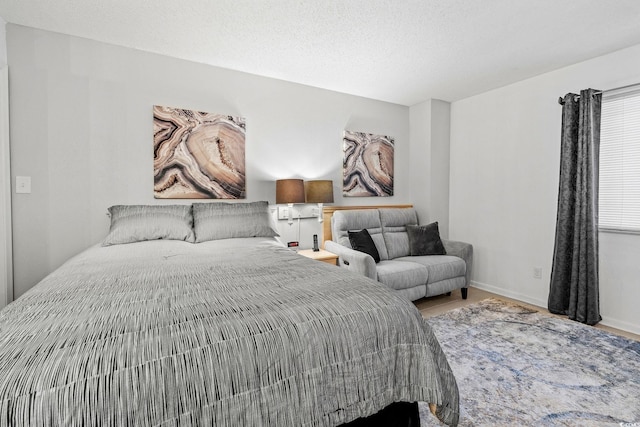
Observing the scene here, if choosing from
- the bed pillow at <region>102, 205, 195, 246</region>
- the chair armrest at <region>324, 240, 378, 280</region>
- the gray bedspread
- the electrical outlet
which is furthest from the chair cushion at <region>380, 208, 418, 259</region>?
the gray bedspread

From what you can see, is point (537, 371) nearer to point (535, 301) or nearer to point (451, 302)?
point (451, 302)

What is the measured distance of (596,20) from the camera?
2.37 m

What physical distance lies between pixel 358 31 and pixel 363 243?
198 centimetres

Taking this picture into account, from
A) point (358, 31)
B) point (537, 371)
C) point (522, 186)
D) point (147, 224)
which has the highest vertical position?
point (358, 31)

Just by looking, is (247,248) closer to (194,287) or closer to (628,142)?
(194,287)

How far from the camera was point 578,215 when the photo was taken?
2990mm

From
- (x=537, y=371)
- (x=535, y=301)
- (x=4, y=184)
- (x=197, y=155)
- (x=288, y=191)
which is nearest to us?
(x=537, y=371)

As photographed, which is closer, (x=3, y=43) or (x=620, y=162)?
(x=3, y=43)

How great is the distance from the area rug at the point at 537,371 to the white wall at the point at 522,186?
1.91ft

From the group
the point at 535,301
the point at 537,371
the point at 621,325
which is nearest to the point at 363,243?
the point at 537,371

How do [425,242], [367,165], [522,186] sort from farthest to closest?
[367,165]
[425,242]
[522,186]

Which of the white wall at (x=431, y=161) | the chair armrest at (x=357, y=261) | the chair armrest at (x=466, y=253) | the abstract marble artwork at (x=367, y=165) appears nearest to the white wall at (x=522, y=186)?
the white wall at (x=431, y=161)

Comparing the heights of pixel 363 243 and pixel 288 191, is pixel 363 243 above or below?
below

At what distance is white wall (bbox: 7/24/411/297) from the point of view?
2504 millimetres
